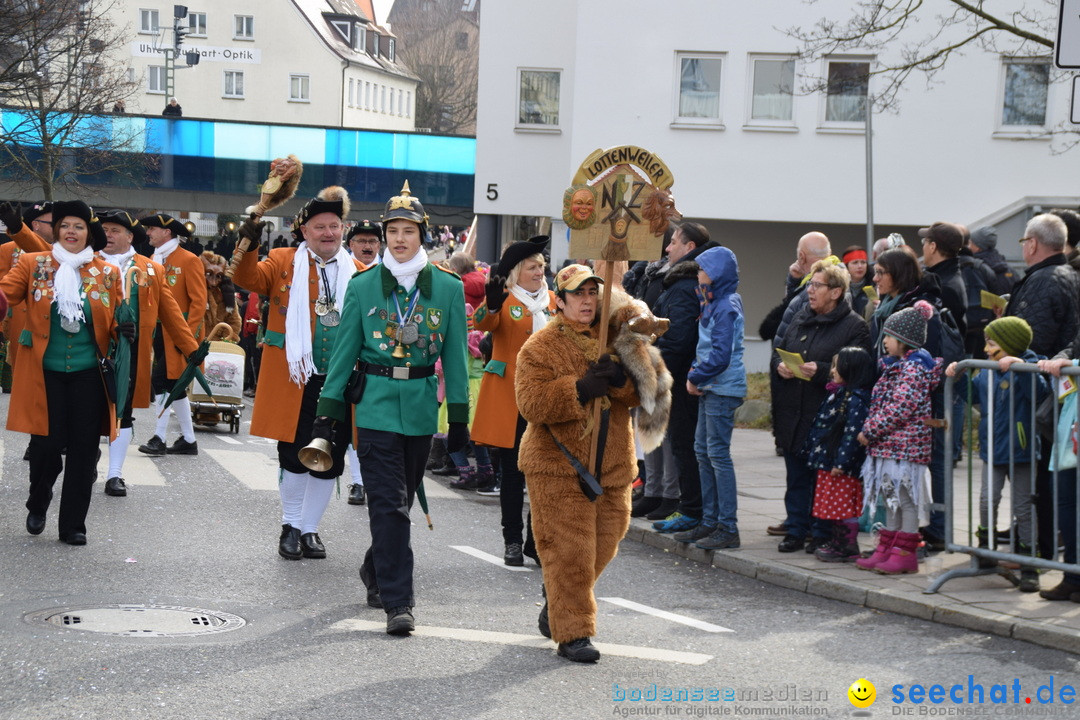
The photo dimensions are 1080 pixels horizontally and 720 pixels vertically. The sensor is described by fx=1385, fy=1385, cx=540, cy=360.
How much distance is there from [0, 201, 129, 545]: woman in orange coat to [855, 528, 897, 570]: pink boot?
4.80 meters

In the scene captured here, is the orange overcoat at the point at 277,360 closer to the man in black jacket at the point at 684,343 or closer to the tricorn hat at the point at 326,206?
the tricorn hat at the point at 326,206

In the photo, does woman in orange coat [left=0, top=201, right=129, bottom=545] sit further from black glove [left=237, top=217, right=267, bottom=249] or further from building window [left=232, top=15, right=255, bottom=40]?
building window [left=232, top=15, right=255, bottom=40]

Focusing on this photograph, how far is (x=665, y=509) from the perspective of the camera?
10.6 m


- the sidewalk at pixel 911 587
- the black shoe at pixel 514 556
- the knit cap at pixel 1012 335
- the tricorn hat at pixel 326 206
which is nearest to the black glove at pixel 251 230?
the tricorn hat at pixel 326 206

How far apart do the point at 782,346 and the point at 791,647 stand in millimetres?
2917

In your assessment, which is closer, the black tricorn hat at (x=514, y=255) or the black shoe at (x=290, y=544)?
the black shoe at (x=290, y=544)

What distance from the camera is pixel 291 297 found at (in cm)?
837

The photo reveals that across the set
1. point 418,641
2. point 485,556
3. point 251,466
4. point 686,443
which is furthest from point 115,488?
point 418,641

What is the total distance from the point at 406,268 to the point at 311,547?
224 centimetres

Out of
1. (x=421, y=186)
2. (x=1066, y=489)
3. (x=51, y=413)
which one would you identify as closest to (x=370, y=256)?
(x=51, y=413)

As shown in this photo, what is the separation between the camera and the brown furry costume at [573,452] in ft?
20.6

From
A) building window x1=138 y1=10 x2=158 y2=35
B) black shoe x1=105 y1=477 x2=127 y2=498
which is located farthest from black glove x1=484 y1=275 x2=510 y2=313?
building window x1=138 y1=10 x2=158 y2=35

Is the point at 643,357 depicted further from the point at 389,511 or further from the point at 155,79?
the point at 155,79

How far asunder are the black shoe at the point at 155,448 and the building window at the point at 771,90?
55.9 ft
